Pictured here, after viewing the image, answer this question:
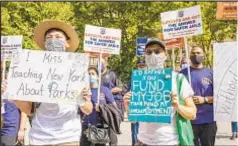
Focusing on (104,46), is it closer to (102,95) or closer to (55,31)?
(102,95)

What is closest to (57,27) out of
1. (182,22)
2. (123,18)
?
(182,22)

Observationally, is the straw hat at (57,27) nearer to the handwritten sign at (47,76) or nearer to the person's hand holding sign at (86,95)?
the handwritten sign at (47,76)

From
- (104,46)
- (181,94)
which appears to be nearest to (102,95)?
(104,46)

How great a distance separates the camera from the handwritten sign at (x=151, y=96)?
4.64m

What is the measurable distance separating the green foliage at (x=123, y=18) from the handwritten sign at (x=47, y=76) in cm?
2352

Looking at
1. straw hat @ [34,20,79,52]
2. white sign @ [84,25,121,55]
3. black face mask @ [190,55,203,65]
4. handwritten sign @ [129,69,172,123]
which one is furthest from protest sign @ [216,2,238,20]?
handwritten sign @ [129,69,172,123]

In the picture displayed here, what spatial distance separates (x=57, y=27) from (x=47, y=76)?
1.45 feet

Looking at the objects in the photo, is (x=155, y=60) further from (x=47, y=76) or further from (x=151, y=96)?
(x=47, y=76)

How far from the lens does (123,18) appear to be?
29.9 meters

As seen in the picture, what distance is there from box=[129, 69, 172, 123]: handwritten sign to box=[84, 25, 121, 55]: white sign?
5.52 metres

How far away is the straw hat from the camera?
5.07 metres

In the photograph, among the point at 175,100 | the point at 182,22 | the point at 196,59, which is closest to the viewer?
the point at 175,100

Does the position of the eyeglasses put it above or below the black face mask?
below

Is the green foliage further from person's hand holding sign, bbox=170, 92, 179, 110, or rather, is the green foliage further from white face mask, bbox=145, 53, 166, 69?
person's hand holding sign, bbox=170, 92, 179, 110
